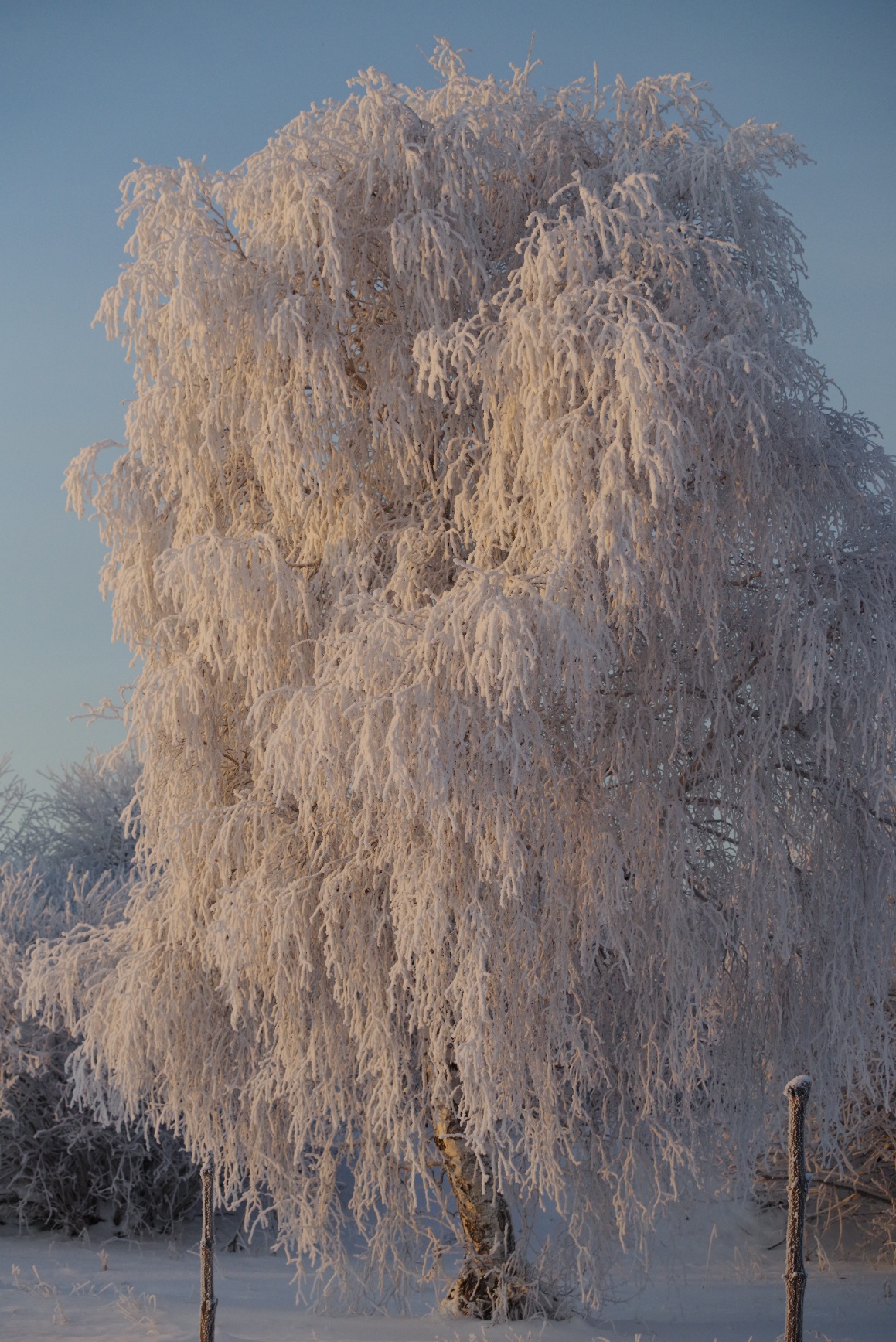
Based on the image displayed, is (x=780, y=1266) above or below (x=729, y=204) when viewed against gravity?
below

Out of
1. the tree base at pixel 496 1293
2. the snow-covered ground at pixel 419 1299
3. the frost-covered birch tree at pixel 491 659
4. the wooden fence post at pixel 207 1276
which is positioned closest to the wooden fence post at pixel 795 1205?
the frost-covered birch tree at pixel 491 659

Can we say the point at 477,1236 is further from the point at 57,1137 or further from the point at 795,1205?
the point at 57,1137

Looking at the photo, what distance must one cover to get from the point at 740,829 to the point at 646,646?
3.32ft

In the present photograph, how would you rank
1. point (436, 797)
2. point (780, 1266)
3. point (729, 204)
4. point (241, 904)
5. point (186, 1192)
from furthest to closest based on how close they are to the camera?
point (186, 1192), point (780, 1266), point (729, 204), point (241, 904), point (436, 797)

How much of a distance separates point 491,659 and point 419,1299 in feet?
18.6

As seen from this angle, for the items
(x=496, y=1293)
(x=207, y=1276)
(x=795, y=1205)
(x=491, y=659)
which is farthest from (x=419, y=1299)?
(x=491, y=659)

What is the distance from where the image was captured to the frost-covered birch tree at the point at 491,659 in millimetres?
5340

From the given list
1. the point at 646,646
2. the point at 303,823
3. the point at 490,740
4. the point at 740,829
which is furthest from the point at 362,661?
the point at 740,829

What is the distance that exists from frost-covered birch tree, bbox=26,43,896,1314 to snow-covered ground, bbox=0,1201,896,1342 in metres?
0.57

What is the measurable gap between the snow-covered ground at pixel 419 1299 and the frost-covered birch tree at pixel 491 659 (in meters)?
0.57

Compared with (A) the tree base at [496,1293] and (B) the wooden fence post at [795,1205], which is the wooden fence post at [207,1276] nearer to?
(A) the tree base at [496,1293]

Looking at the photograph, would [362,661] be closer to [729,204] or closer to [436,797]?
[436,797]

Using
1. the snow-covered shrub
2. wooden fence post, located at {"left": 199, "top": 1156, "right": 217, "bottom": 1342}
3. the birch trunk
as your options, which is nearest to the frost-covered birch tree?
the birch trunk

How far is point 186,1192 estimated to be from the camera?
10.8 m
